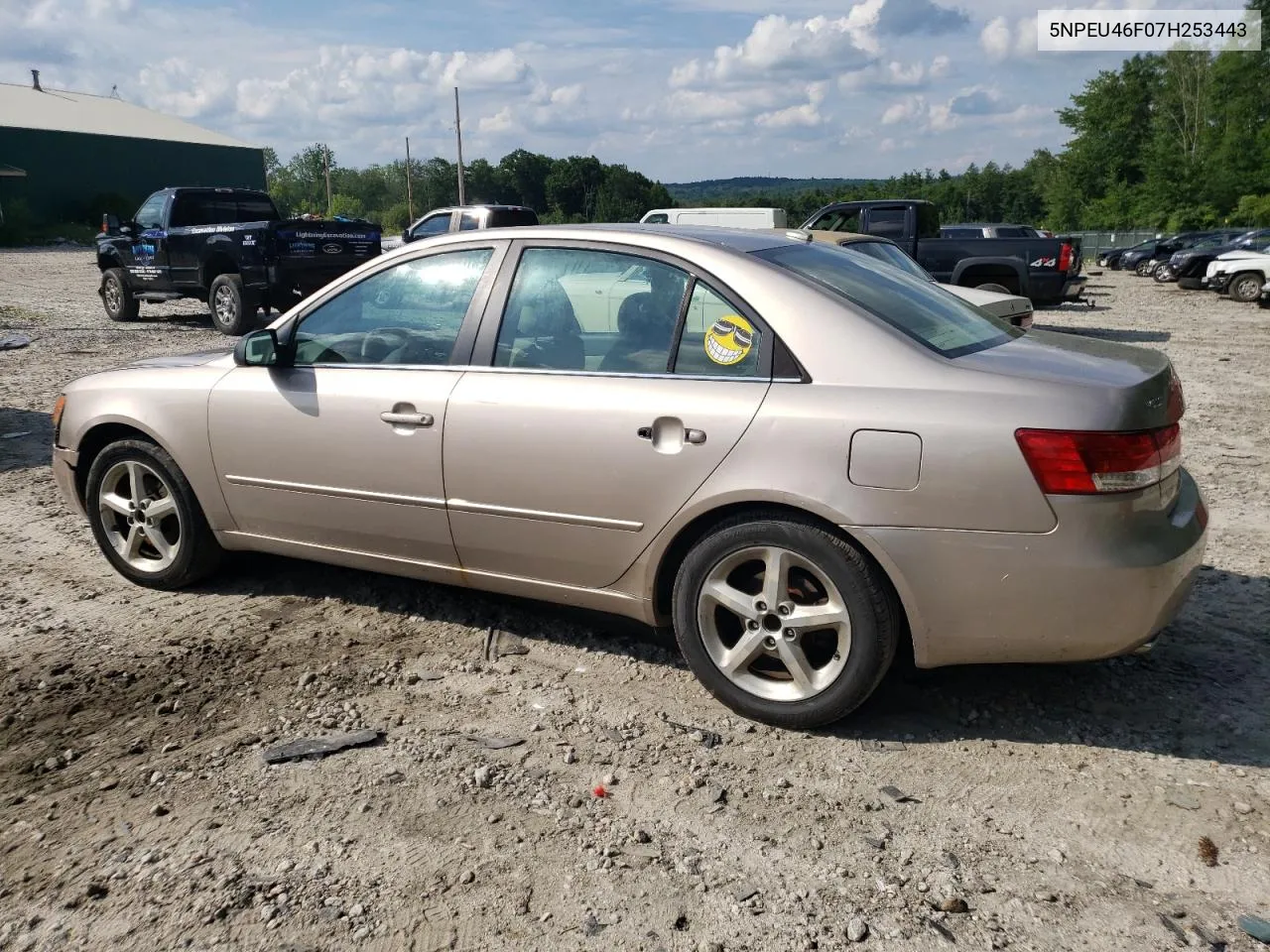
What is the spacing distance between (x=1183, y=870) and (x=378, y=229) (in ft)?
47.4

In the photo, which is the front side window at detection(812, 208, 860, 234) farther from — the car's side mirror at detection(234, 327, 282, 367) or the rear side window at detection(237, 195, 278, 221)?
the car's side mirror at detection(234, 327, 282, 367)

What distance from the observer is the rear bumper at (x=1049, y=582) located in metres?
3.01

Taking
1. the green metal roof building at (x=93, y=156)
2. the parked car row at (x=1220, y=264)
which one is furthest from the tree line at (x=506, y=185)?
the parked car row at (x=1220, y=264)

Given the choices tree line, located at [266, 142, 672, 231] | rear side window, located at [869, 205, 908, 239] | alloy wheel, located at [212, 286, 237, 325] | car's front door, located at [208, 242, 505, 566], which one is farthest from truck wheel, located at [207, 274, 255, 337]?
tree line, located at [266, 142, 672, 231]

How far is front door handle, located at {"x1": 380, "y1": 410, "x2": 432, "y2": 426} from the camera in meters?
3.90

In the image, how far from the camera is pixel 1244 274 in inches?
906

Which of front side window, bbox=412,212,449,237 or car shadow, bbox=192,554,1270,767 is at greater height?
front side window, bbox=412,212,449,237

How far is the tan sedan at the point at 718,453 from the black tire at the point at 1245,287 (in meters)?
22.5

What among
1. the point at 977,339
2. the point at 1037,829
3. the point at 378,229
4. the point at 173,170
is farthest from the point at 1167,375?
the point at 173,170

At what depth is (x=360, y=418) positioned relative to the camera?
4055mm

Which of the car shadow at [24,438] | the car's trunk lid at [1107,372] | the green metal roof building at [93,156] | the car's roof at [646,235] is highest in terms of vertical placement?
the green metal roof building at [93,156]

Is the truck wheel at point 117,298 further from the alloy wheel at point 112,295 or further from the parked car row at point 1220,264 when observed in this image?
the parked car row at point 1220,264

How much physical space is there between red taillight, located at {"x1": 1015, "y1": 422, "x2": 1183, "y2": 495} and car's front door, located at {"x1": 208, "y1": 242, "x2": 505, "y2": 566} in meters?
2.09

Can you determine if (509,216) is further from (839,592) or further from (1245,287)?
(1245,287)
